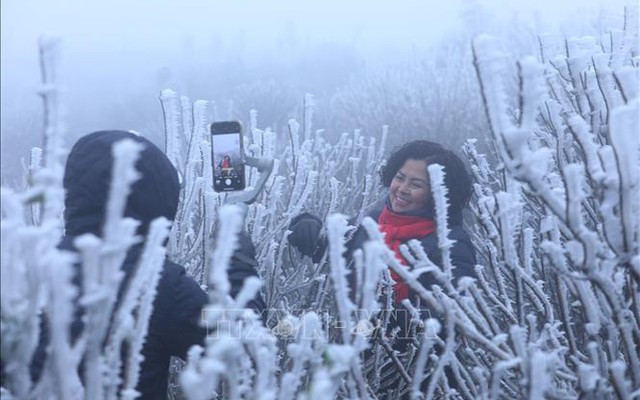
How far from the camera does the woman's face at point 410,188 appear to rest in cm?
327

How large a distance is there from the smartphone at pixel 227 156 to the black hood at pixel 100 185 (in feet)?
2.19

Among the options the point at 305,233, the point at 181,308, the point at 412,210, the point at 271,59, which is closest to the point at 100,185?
the point at 181,308

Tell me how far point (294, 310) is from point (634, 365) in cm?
174

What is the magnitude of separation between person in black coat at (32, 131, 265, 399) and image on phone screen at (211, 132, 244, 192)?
66 cm

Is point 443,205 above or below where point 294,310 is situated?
above

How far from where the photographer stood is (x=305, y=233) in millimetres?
3318

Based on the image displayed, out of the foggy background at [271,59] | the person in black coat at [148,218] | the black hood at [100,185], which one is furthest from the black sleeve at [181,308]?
the foggy background at [271,59]

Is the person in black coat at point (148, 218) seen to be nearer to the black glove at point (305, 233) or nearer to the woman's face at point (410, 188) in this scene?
the black glove at point (305, 233)

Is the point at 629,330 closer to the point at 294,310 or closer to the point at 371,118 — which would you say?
the point at 294,310

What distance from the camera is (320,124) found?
1706 cm

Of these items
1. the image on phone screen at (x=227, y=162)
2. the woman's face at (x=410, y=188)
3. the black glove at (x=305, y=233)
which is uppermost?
the image on phone screen at (x=227, y=162)

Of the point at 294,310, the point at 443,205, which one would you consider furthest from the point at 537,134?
Answer: the point at 443,205

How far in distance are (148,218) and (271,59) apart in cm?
3217

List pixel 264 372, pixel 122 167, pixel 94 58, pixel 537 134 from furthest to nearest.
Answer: pixel 94 58, pixel 537 134, pixel 264 372, pixel 122 167
